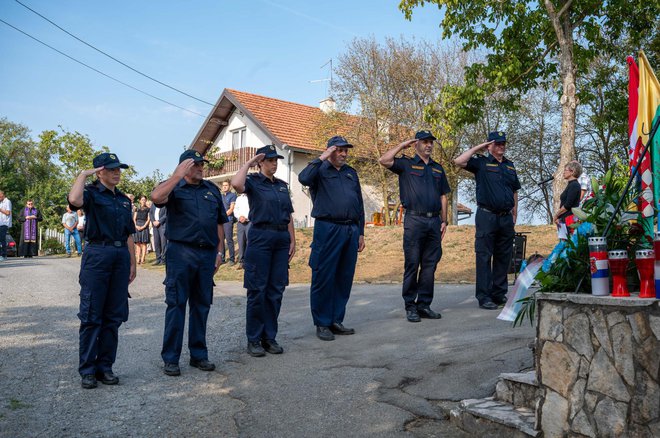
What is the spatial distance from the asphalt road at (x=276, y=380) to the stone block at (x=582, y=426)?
2.82 ft

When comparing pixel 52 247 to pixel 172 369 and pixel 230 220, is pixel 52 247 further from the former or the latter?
pixel 172 369

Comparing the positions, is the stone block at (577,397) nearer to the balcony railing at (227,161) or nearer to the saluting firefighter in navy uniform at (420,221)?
the saluting firefighter in navy uniform at (420,221)

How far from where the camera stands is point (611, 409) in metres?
3.43

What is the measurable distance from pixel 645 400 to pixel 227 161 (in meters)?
34.3

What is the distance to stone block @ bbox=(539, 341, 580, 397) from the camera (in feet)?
12.1

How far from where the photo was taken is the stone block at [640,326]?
131 inches

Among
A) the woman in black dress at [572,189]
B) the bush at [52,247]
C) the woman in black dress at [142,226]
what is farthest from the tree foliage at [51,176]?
the woman in black dress at [572,189]

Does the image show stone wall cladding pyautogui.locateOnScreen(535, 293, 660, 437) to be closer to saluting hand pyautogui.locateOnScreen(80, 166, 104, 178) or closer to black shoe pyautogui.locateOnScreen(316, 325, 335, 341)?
black shoe pyautogui.locateOnScreen(316, 325, 335, 341)

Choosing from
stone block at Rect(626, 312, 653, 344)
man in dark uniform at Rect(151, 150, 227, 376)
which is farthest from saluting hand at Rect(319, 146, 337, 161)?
stone block at Rect(626, 312, 653, 344)

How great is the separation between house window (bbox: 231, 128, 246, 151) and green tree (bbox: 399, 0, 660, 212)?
21.3 meters

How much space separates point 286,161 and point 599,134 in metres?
15.0

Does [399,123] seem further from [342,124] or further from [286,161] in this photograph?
[286,161]

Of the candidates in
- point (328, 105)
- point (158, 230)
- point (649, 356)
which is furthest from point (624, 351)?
point (328, 105)

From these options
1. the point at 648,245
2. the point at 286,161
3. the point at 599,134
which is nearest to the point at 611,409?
the point at 648,245
